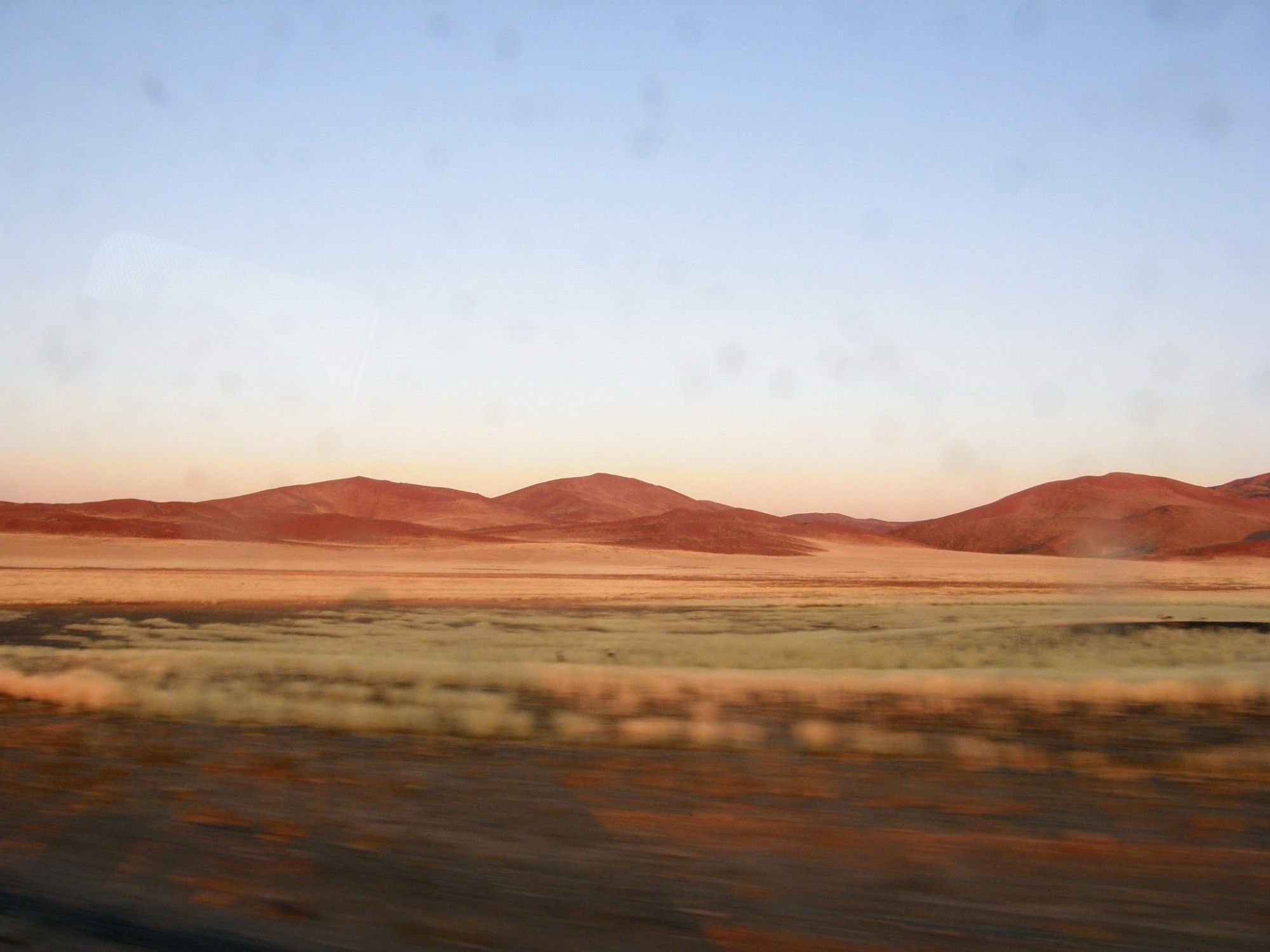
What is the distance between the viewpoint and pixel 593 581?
2345 inches

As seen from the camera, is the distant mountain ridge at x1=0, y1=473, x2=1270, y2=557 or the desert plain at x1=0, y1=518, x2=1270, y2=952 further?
the distant mountain ridge at x1=0, y1=473, x2=1270, y2=557

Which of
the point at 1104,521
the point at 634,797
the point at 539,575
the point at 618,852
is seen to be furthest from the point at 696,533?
the point at 618,852

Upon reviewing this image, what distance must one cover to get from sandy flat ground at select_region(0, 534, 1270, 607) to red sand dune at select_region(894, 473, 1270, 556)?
2998 centimetres

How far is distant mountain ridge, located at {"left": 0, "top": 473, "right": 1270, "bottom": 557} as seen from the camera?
110500 millimetres

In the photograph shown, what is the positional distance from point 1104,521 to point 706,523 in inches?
2342

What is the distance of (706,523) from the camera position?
12638cm

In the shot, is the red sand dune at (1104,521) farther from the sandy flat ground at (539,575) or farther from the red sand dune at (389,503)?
the red sand dune at (389,503)

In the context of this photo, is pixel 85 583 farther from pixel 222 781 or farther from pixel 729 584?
pixel 222 781

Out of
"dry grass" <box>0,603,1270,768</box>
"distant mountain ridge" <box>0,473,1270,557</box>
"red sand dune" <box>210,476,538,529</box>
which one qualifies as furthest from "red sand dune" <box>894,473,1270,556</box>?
"dry grass" <box>0,603,1270,768</box>

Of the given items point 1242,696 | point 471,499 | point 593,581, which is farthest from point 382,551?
point 471,499

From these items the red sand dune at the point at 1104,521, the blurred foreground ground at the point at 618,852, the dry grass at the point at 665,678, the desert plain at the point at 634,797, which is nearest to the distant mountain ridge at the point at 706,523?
the red sand dune at the point at 1104,521

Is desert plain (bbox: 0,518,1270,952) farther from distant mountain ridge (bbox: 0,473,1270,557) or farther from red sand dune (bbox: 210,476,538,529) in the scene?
red sand dune (bbox: 210,476,538,529)

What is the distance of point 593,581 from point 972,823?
52098mm

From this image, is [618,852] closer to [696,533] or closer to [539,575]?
[539,575]
